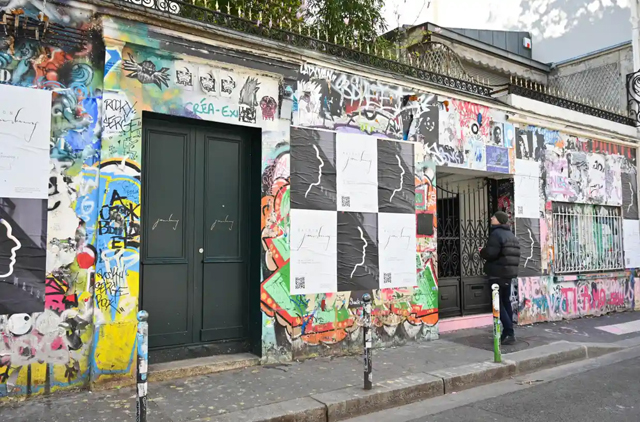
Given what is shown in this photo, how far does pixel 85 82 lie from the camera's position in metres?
5.14

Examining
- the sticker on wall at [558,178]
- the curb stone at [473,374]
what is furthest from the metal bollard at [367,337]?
the sticker on wall at [558,178]

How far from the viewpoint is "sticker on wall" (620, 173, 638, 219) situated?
1114 centimetres

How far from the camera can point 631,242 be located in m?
11.1

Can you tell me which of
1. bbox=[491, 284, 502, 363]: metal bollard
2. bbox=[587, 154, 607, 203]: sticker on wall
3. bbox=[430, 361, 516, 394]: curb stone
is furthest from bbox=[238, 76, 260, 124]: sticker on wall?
bbox=[587, 154, 607, 203]: sticker on wall

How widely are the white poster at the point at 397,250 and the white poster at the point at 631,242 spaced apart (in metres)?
6.40

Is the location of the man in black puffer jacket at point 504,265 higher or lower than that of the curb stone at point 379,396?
higher

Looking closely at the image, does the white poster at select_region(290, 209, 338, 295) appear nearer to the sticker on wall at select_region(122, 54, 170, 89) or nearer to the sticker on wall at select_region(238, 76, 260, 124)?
the sticker on wall at select_region(238, 76, 260, 124)

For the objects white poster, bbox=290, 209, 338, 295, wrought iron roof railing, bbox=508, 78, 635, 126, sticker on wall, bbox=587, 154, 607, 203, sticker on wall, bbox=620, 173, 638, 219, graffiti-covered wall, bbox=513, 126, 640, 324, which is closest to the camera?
white poster, bbox=290, 209, 338, 295

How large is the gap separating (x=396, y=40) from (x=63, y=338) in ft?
30.2

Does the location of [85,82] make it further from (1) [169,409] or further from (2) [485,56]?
(2) [485,56]

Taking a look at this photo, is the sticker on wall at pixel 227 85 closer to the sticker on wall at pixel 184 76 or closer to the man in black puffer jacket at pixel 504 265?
the sticker on wall at pixel 184 76

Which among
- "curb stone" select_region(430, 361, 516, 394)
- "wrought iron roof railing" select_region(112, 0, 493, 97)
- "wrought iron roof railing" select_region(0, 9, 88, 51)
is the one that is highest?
"wrought iron roof railing" select_region(112, 0, 493, 97)

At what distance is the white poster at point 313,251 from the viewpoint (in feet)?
20.9

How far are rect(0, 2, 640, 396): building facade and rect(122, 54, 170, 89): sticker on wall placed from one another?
2cm
